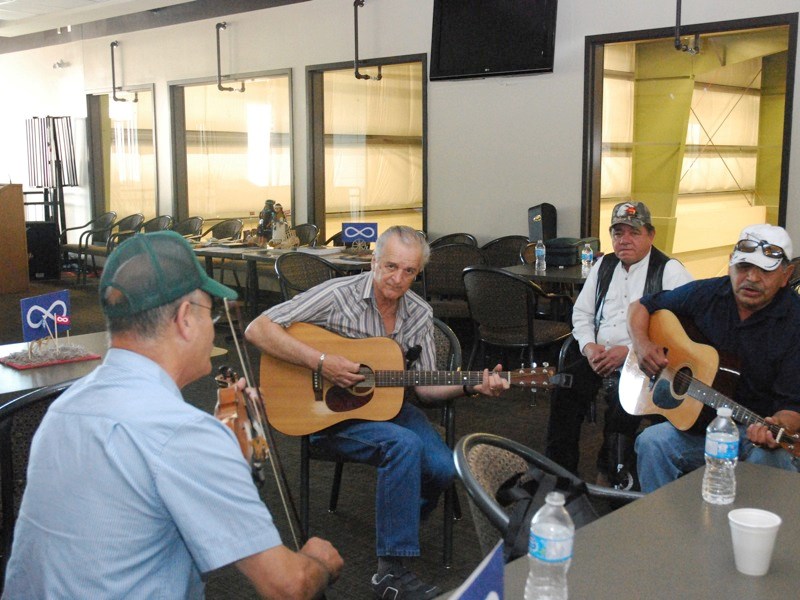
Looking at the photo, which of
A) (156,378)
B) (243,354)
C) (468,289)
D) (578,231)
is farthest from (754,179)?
(156,378)

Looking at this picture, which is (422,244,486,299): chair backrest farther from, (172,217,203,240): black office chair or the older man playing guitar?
(172,217,203,240): black office chair

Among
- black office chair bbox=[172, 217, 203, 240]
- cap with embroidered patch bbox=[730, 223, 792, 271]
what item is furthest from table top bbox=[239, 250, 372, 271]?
cap with embroidered patch bbox=[730, 223, 792, 271]

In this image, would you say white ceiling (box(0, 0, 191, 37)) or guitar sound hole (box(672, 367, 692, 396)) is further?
white ceiling (box(0, 0, 191, 37))

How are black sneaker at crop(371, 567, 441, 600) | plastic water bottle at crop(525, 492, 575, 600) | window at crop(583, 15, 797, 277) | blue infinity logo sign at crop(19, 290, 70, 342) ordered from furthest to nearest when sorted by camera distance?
window at crop(583, 15, 797, 277), blue infinity logo sign at crop(19, 290, 70, 342), black sneaker at crop(371, 567, 441, 600), plastic water bottle at crop(525, 492, 575, 600)

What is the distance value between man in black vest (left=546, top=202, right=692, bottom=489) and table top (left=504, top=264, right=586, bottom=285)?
125cm

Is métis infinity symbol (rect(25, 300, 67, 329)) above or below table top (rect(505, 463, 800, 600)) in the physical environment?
above

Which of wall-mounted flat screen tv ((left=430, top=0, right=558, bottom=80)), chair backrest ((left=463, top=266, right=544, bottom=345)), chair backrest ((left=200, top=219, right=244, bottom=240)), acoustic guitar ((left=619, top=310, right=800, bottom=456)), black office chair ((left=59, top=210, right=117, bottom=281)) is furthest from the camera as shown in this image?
black office chair ((left=59, top=210, right=117, bottom=281))

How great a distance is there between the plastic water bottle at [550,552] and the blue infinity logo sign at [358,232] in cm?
598

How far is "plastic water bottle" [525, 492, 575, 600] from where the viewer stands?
4.39 ft

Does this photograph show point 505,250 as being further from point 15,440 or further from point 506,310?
point 15,440

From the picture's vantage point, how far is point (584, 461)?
14.2ft

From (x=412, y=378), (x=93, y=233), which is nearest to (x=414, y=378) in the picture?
(x=412, y=378)

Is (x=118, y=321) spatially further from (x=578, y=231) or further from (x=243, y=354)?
(x=578, y=231)

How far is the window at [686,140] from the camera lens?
671cm
